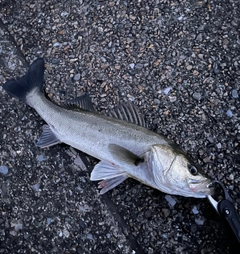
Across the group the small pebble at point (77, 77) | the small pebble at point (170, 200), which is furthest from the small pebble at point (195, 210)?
the small pebble at point (77, 77)

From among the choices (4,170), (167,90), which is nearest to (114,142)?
(167,90)

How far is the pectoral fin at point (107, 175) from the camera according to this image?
7.93 feet

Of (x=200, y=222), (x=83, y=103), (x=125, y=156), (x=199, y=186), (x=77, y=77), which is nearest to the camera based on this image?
(x=199, y=186)

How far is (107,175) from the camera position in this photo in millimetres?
2432

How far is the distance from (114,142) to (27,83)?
84 cm

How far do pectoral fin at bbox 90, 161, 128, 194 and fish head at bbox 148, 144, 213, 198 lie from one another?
0.26 metres

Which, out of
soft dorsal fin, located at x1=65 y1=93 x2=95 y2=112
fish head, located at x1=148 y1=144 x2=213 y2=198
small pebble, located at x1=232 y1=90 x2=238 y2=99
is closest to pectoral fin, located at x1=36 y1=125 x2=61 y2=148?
soft dorsal fin, located at x1=65 y1=93 x2=95 y2=112

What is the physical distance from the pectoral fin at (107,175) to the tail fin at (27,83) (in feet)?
2.45

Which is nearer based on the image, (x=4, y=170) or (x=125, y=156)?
(x=125, y=156)

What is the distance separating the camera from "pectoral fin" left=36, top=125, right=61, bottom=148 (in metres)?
2.63

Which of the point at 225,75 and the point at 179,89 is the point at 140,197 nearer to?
the point at 179,89

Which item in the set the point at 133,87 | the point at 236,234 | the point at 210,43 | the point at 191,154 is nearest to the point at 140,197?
the point at 191,154

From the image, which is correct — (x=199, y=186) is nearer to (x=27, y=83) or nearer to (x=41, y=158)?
(x=41, y=158)

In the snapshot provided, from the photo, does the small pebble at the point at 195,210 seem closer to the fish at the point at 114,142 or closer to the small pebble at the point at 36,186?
the fish at the point at 114,142
